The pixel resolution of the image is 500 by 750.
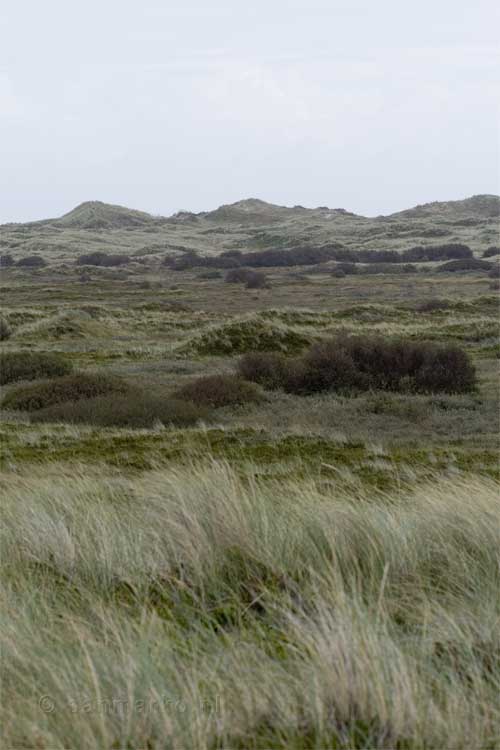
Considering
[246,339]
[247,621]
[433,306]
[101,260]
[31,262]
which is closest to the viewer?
[247,621]

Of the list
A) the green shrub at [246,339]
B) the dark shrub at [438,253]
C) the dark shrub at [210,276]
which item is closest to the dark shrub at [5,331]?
the green shrub at [246,339]

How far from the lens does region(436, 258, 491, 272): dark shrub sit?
2409 inches

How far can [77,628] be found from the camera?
3.03m

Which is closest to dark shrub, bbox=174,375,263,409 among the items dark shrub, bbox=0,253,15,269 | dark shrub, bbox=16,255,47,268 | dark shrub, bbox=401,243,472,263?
dark shrub, bbox=16,255,47,268

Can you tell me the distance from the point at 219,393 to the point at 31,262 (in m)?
57.8

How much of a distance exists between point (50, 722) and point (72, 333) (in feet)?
87.7

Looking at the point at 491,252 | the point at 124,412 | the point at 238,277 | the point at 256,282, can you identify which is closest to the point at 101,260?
the point at 238,277

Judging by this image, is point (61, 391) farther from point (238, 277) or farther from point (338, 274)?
point (338, 274)

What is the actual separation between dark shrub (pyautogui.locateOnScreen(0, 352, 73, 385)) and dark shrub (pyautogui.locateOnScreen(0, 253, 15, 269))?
2034 inches

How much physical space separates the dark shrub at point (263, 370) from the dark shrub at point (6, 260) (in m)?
54.4

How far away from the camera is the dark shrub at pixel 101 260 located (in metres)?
70.1

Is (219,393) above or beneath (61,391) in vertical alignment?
beneath

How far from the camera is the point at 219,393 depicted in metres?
15.5

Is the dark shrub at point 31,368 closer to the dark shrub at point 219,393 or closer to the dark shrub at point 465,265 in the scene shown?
the dark shrub at point 219,393
